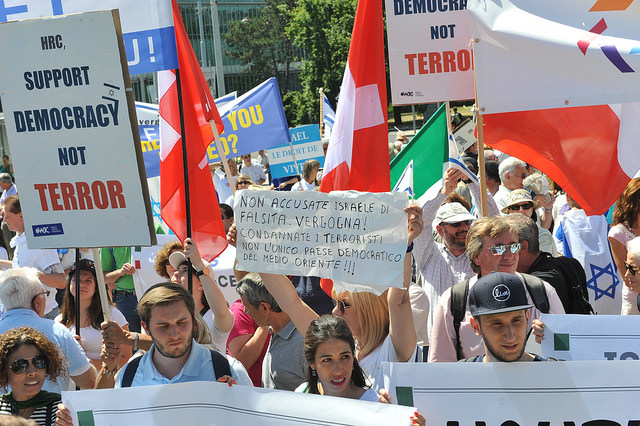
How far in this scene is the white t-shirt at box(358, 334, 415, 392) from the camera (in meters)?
3.71

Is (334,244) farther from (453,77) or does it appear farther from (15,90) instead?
(453,77)

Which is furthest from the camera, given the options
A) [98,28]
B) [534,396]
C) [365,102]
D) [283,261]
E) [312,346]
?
[365,102]

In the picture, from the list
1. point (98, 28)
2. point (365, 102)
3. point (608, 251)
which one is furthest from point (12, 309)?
point (608, 251)

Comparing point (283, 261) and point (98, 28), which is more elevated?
point (98, 28)

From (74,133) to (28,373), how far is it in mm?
1244

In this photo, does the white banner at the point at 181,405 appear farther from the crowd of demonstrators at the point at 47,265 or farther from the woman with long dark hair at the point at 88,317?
the crowd of demonstrators at the point at 47,265

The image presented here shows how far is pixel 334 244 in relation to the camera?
365 cm

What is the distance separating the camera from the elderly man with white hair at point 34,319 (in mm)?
4449

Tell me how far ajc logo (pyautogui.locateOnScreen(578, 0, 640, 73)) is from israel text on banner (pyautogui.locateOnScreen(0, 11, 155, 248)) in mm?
2577

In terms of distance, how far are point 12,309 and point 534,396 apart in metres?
2.87

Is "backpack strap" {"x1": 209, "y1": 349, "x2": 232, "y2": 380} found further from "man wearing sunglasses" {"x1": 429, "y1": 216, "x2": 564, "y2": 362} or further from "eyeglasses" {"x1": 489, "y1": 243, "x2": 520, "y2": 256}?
"eyeglasses" {"x1": 489, "y1": 243, "x2": 520, "y2": 256}

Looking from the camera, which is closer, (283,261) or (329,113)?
(283,261)

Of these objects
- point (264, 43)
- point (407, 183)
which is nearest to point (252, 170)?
point (407, 183)

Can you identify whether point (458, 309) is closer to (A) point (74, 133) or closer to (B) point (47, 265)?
(A) point (74, 133)
